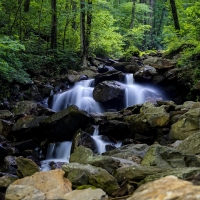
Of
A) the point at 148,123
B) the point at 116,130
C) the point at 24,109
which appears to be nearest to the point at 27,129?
the point at 24,109

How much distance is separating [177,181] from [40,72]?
13.3 m

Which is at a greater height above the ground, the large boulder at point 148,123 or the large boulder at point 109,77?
the large boulder at point 109,77

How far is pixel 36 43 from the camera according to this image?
16.5 meters

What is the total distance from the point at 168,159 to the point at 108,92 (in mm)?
7549

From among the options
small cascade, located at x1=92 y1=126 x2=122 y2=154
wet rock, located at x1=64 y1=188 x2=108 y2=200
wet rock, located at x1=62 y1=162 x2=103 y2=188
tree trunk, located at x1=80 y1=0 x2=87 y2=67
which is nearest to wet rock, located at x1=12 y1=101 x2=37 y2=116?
small cascade, located at x1=92 y1=126 x2=122 y2=154

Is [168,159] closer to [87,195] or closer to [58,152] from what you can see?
[87,195]

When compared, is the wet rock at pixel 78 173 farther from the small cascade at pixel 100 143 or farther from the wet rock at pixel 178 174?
the small cascade at pixel 100 143

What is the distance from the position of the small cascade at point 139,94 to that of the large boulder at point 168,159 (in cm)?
762

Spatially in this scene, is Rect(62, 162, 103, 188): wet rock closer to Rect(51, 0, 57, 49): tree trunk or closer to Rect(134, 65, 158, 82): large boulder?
Rect(134, 65, 158, 82): large boulder

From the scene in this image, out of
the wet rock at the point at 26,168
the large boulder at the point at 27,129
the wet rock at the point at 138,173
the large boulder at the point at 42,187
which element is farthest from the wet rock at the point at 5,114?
the wet rock at the point at 138,173

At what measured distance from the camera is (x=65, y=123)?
9203 millimetres

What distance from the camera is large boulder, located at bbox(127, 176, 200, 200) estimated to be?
2.00m

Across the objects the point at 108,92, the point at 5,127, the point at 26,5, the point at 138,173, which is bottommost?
the point at 5,127

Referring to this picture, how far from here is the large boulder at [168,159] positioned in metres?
4.78
